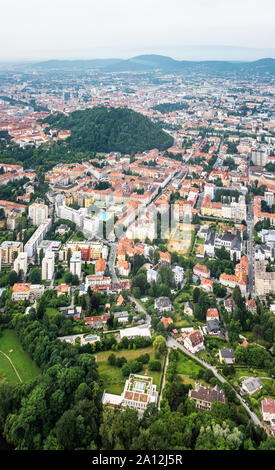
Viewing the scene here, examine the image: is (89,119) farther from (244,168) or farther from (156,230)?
(156,230)

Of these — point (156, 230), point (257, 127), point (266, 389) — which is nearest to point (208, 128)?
point (257, 127)

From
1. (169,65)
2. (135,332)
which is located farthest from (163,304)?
(169,65)

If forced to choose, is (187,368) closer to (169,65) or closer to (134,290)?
(134,290)

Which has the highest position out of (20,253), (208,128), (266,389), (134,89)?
(134,89)

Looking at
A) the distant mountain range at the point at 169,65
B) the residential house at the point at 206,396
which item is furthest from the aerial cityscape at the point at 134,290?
the distant mountain range at the point at 169,65

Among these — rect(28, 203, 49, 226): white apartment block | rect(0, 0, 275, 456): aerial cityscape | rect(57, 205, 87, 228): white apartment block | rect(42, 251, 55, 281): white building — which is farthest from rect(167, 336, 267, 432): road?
A: rect(28, 203, 49, 226): white apartment block

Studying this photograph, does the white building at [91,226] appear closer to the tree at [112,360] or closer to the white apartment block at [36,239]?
the white apartment block at [36,239]

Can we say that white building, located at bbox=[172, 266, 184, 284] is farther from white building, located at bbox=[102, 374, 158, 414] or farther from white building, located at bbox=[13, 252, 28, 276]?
white building, located at bbox=[13, 252, 28, 276]
